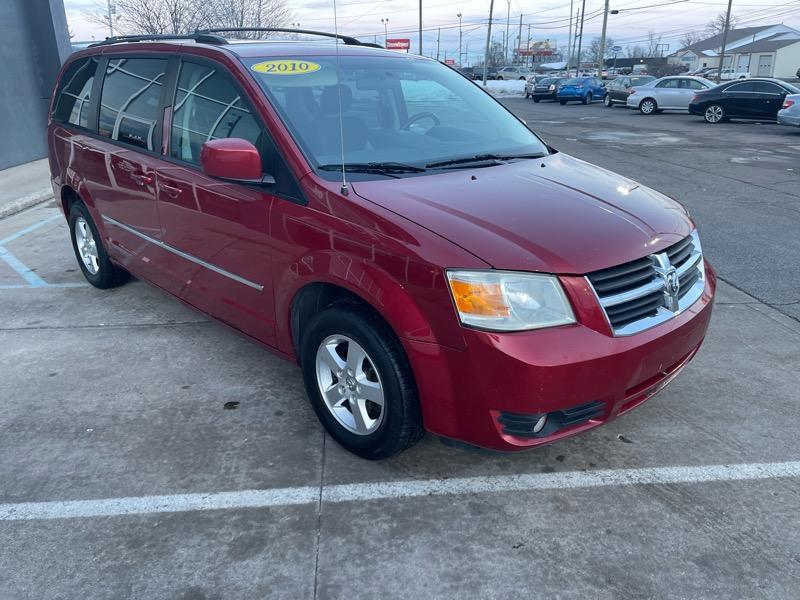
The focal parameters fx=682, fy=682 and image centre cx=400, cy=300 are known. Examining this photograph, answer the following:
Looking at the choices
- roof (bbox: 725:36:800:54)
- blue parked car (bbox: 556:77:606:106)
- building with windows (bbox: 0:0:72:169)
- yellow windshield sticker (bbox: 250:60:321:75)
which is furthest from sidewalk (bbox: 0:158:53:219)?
roof (bbox: 725:36:800:54)

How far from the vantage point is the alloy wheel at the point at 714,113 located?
72.1 ft

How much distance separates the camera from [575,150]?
15203mm

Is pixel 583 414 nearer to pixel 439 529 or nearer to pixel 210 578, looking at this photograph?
pixel 439 529

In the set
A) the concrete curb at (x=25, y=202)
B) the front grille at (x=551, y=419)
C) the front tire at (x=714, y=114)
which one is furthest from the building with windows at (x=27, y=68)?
the front tire at (x=714, y=114)

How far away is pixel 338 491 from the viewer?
9.95 ft

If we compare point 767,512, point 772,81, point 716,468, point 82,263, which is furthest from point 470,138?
point 772,81

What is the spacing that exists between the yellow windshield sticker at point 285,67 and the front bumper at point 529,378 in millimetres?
1779

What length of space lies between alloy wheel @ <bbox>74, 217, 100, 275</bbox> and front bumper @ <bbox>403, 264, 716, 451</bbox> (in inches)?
150

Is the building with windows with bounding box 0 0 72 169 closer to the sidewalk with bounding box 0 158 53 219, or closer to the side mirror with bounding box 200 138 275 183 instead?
the sidewalk with bounding box 0 158 53 219

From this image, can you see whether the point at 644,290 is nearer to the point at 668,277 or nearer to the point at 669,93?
the point at 668,277

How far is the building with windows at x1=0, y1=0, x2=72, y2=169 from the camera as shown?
39.5ft

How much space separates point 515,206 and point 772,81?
22.2 metres

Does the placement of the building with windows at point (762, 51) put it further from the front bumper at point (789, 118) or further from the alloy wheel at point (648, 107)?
the front bumper at point (789, 118)

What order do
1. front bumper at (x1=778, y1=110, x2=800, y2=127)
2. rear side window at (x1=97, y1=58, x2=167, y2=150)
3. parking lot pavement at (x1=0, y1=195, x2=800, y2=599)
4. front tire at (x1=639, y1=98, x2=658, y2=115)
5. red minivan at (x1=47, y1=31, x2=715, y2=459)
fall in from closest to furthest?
parking lot pavement at (x1=0, y1=195, x2=800, y2=599) → red minivan at (x1=47, y1=31, x2=715, y2=459) → rear side window at (x1=97, y1=58, x2=167, y2=150) → front bumper at (x1=778, y1=110, x2=800, y2=127) → front tire at (x1=639, y1=98, x2=658, y2=115)
